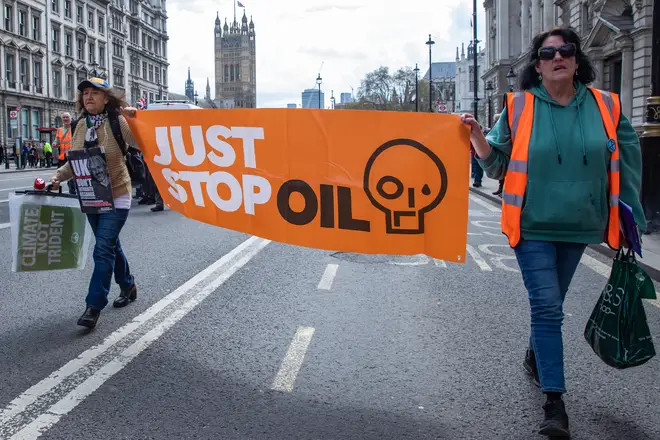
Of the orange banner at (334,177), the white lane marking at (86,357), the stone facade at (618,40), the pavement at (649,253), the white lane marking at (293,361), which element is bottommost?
the white lane marking at (293,361)

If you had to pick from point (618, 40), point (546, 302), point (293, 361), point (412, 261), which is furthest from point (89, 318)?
point (618, 40)

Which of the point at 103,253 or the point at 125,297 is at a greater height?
the point at 103,253

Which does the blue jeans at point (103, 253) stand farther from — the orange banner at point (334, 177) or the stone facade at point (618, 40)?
the stone facade at point (618, 40)

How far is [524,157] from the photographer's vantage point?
3.49 m

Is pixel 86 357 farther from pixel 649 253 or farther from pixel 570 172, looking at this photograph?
pixel 649 253

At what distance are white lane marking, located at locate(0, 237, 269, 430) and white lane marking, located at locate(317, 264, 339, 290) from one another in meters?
1.28

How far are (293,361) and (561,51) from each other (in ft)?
8.29

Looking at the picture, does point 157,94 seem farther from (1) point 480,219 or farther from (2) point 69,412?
(2) point 69,412

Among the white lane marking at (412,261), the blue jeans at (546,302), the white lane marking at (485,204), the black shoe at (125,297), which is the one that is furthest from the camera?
the white lane marking at (485,204)

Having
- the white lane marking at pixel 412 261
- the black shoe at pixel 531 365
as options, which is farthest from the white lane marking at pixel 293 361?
the white lane marking at pixel 412 261

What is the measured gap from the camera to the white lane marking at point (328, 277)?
7.01m

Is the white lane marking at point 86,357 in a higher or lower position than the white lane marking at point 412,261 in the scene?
higher

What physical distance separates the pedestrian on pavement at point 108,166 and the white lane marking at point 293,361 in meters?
1.58

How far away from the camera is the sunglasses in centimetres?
351
